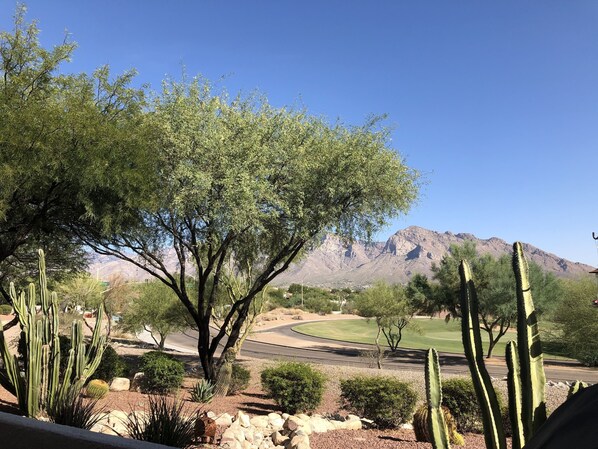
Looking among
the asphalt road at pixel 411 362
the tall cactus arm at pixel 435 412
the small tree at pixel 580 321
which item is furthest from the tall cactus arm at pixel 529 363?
the small tree at pixel 580 321

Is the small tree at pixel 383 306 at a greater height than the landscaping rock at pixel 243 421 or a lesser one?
greater

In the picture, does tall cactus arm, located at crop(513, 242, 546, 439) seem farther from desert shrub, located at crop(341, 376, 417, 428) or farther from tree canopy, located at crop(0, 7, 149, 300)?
tree canopy, located at crop(0, 7, 149, 300)

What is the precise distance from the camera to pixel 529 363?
3908mm

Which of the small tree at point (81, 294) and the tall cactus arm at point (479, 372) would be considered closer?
the tall cactus arm at point (479, 372)

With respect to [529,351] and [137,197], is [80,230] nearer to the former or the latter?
[137,197]

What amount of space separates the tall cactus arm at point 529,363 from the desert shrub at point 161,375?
40.4ft

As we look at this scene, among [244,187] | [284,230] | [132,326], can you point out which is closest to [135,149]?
[244,187]

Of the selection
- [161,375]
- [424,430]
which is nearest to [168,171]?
[161,375]

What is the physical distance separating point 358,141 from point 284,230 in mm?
4096

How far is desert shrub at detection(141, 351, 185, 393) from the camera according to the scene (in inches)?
565

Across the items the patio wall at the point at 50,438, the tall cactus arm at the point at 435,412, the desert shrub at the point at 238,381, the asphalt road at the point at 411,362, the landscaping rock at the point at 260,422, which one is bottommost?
the asphalt road at the point at 411,362

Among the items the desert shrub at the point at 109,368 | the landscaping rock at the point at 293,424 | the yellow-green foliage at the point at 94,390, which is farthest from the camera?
the desert shrub at the point at 109,368

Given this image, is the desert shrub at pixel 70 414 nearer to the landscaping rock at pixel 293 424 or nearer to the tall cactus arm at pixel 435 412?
the landscaping rock at pixel 293 424

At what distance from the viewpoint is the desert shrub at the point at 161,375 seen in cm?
1436
